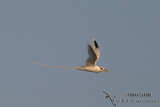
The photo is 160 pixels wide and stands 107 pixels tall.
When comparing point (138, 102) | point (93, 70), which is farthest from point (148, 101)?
point (93, 70)

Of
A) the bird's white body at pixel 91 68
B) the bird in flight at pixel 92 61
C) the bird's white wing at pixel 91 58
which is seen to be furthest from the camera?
the bird's white body at pixel 91 68

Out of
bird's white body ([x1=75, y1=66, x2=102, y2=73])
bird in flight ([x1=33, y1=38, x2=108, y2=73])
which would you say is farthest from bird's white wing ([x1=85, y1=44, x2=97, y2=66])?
bird's white body ([x1=75, y1=66, x2=102, y2=73])

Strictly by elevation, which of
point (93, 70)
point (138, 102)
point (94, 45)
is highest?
point (94, 45)

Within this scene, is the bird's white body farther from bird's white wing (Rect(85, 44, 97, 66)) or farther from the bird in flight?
bird's white wing (Rect(85, 44, 97, 66))

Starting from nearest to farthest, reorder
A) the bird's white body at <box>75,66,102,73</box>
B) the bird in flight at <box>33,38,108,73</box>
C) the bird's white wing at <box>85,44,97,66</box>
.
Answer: the bird's white wing at <box>85,44,97,66</box> < the bird in flight at <box>33,38,108,73</box> < the bird's white body at <box>75,66,102,73</box>

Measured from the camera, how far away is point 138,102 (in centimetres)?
4916

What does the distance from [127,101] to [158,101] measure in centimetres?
398

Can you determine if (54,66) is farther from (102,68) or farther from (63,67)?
(102,68)

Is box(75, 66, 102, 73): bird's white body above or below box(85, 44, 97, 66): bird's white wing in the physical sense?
below

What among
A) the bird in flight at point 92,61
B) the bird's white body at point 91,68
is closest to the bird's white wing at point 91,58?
the bird in flight at point 92,61

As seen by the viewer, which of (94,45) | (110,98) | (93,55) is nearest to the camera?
(93,55)

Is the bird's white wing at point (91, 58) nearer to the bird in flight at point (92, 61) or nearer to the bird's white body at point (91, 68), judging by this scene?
the bird in flight at point (92, 61)

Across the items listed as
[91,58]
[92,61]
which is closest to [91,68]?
[92,61]

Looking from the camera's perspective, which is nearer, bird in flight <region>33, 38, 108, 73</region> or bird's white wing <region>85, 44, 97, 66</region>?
bird's white wing <region>85, 44, 97, 66</region>
